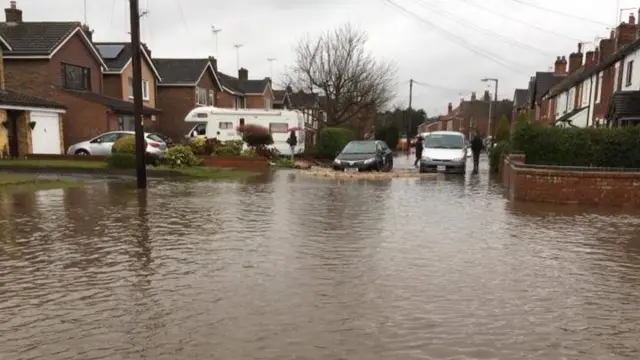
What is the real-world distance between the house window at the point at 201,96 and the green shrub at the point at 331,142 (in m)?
12.7

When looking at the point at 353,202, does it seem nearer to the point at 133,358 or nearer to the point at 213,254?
the point at 213,254

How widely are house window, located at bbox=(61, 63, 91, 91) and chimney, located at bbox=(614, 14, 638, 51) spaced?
31581 millimetres

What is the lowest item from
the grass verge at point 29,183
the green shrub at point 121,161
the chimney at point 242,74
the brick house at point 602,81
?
the grass verge at point 29,183

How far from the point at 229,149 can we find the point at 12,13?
17556 mm

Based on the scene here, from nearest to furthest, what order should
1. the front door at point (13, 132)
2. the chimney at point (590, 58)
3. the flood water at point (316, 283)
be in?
1. the flood water at point (316, 283)
2. the front door at point (13, 132)
3. the chimney at point (590, 58)

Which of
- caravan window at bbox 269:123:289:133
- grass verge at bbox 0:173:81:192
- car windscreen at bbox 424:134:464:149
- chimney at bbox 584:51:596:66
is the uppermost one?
chimney at bbox 584:51:596:66

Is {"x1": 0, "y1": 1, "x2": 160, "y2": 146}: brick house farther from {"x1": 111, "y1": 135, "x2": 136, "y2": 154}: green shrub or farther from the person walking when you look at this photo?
the person walking

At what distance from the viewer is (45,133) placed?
2580cm

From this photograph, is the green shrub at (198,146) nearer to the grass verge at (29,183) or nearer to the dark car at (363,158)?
the dark car at (363,158)

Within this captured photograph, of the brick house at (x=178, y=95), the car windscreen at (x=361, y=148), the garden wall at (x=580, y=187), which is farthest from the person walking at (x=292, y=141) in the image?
the garden wall at (x=580, y=187)

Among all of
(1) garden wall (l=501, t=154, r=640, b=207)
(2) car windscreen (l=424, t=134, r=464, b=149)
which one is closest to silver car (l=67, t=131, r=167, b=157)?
(2) car windscreen (l=424, t=134, r=464, b=149)

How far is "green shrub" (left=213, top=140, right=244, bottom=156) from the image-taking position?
24641mm

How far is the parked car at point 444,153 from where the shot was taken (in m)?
21.8

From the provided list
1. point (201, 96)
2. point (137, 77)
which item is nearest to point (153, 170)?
point (137, 77)
